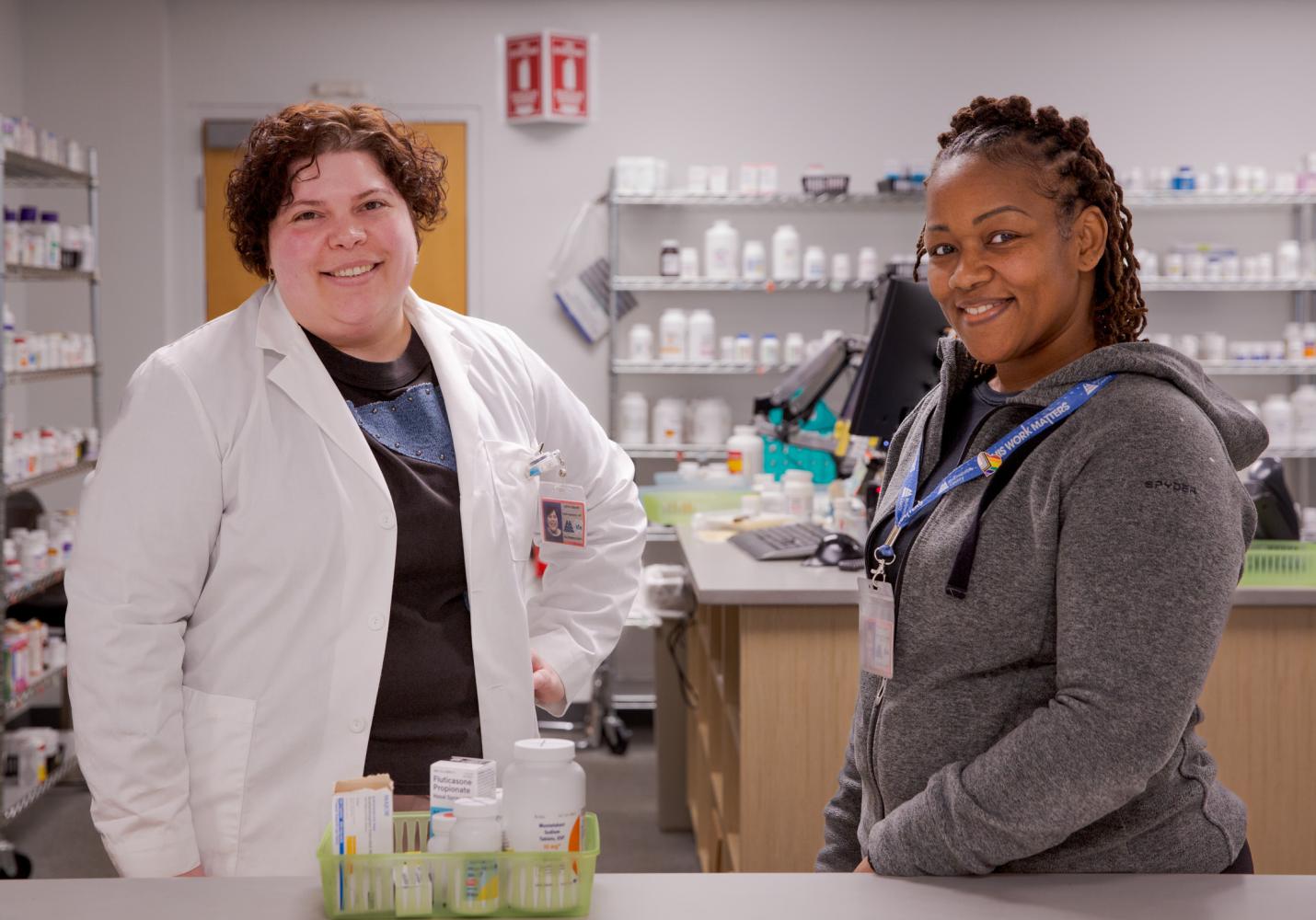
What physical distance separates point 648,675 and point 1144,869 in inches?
189

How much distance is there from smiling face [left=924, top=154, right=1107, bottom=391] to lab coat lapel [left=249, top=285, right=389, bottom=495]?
76cm

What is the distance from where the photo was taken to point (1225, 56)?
595 cm

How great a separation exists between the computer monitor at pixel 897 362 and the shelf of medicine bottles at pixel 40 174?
2679 millimetres

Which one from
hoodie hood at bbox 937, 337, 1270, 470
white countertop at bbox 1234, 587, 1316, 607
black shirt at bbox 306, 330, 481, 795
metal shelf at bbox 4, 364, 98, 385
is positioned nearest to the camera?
hoodie hood at bbox 937, 337, 1270, 470

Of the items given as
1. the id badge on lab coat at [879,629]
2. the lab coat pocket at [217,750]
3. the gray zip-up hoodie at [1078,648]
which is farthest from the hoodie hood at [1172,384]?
the lab coat pocket at [217,750]

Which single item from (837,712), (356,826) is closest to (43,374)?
(837,712)

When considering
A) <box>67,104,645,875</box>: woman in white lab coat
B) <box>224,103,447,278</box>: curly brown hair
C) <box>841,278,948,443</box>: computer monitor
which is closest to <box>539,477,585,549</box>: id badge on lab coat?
<box>67,104,645,875</box>: woman in white lab coat

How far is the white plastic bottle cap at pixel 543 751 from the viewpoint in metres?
1.21

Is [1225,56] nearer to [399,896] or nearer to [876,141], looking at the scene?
[876,141]

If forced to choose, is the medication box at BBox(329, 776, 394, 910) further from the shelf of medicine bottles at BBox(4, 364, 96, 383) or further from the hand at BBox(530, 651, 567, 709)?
the shelf of medicine bottles at BBox(4, 364, 96, 383)

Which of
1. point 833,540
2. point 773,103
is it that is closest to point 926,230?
point 833,540

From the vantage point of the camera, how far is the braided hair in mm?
1365

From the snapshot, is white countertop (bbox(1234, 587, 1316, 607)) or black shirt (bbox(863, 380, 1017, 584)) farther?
white countertop (bbox(1234, 587, 1316, 607))

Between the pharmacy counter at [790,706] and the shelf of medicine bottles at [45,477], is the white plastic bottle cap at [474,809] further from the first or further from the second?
the shelf of medicine bottles at [45,477]
